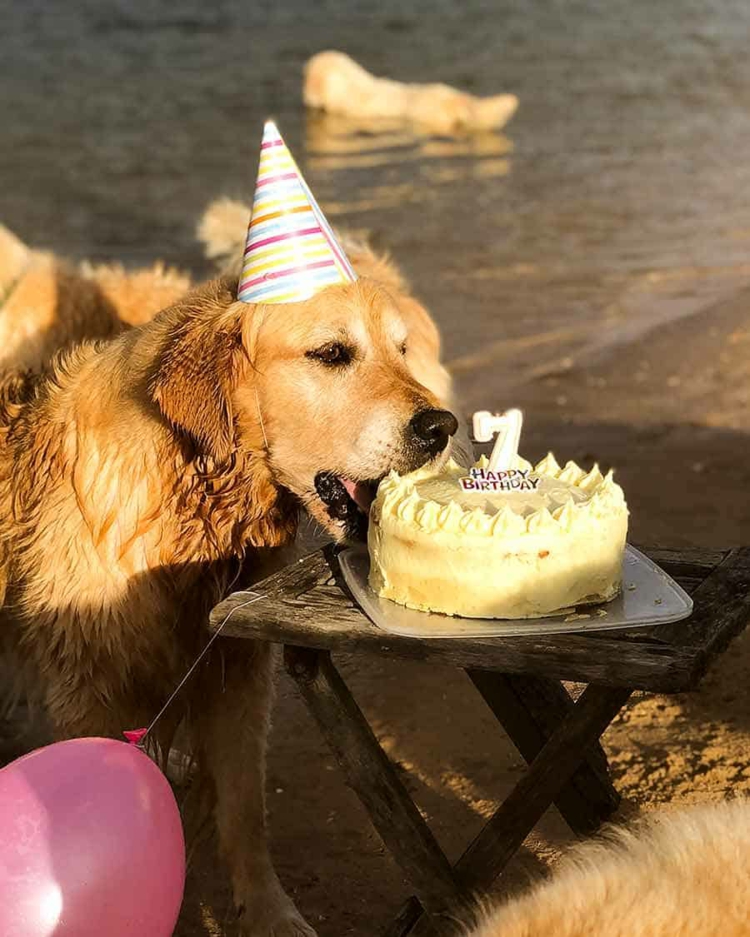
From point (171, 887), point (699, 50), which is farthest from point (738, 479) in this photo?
point (699, 50)

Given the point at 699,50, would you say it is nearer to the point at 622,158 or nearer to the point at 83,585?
the point at 622,158

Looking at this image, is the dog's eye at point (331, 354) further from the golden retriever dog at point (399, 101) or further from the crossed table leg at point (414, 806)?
the golden retriever dog at point (399, 101)

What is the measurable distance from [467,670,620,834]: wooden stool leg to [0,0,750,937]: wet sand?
0.22 metres

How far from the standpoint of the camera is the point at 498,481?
288cm

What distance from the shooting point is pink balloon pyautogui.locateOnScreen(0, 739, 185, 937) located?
101 inches

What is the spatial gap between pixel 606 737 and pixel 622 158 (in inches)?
451

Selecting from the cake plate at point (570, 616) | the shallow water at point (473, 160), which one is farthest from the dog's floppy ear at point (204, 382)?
the shallow water at point (473, 160)

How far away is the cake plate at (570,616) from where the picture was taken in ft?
8.47

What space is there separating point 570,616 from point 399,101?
15715mm

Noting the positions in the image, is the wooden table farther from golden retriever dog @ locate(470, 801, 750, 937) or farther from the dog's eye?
the dog's eye

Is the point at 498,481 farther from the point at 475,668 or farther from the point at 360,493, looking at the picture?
the point at 360,493

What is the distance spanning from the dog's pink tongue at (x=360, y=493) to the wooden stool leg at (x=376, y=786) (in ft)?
2.02

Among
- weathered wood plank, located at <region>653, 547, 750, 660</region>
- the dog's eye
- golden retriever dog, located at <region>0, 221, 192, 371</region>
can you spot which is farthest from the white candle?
golden retriever dog, located at <region>0, 221, 192, 371</region>

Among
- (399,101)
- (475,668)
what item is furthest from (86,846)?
(399,101)
